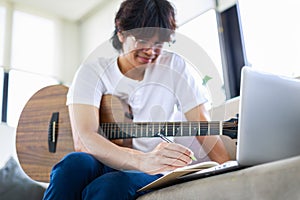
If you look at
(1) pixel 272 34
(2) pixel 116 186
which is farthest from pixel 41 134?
(1) pixel 272 34

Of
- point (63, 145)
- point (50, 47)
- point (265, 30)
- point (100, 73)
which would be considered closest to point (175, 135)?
point (100, 73)

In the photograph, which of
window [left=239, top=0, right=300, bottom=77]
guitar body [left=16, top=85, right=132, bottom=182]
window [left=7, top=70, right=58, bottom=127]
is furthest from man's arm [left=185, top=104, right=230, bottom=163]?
window [left=7, top=70, right=58, bottom=127]

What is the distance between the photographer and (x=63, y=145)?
149 cm

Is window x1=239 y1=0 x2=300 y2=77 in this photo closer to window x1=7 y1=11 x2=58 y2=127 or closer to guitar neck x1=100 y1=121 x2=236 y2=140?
guitar neck x1=100 y1=121 x2=236 y2=140

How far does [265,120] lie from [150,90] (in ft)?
1.80

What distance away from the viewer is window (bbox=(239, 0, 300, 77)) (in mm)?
2152

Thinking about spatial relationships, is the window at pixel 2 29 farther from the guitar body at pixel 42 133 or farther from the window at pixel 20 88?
the guitar body at pixel 42 133

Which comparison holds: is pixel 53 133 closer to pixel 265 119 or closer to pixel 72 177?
pixel 72 177

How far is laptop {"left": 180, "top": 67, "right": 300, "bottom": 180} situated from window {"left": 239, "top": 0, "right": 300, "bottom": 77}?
127 centimetres

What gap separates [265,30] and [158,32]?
4.24ft

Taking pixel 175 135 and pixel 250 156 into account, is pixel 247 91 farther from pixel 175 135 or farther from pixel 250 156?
pixel 175 135

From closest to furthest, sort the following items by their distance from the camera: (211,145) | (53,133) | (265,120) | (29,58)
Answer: (265,120), (211,145), (53,133), (29,58)

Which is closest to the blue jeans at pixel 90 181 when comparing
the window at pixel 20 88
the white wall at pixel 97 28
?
the window at pixel 20 88

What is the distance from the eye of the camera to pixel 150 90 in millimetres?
1292
